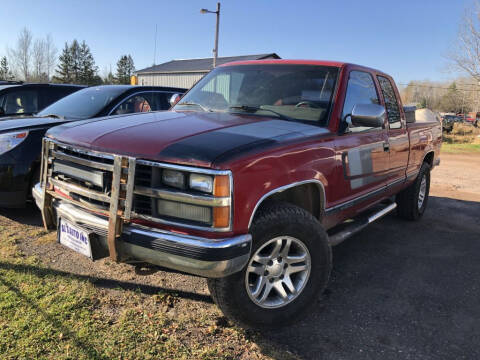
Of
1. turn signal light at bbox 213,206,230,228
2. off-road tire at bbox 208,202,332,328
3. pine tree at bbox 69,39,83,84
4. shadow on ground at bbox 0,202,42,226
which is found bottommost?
shadow on ground at bbox 0,202,42,226

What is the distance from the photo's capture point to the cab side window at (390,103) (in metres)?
4.31

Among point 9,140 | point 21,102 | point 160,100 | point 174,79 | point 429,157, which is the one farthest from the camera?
point 174,79

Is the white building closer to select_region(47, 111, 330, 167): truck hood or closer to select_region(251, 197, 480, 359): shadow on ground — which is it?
select_region(251, 197, 480, 359): shadow on ground

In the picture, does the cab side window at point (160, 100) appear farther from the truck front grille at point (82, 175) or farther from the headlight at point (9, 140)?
the truck front grille at point (82, 175)

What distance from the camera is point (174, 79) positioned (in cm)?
3584

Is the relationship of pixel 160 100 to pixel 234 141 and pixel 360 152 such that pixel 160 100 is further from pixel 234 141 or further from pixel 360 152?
pixel 234 141

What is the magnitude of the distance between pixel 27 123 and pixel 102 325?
301cm

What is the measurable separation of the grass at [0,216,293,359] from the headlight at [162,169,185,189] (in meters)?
1.06

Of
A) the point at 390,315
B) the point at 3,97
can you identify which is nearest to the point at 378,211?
the point at 390,315

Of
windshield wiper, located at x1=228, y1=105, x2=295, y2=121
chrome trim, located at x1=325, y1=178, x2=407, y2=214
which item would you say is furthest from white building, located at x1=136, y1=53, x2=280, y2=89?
windshield wiper, located at x1=228, y1=105, x2=295, y2=121

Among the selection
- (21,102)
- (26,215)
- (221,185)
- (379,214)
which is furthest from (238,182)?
(21,102)

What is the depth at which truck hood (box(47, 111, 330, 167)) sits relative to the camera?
7.50 feet

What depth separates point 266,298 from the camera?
107 inches

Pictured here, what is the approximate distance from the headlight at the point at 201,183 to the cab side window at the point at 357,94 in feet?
5.18
